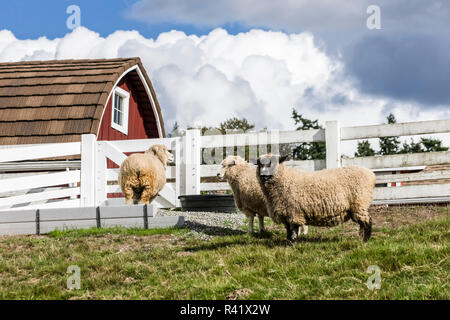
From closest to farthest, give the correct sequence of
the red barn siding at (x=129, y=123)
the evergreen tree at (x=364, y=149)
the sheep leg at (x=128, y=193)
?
1. the sheep leg at (x=128, y=193)
2. the red barn siding at (x=129, y=123)
3. the evergreen tree at (x=364, y=149)

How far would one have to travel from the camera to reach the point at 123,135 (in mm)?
17219

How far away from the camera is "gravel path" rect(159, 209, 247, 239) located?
7809 millimetres

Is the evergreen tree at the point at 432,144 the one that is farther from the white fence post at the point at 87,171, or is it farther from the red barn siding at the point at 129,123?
the white fence post at the point at 87,171

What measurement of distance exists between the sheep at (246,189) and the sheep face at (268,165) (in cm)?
81

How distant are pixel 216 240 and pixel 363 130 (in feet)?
16.5

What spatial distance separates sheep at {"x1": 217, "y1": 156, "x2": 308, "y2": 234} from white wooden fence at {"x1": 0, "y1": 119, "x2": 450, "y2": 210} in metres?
2.97

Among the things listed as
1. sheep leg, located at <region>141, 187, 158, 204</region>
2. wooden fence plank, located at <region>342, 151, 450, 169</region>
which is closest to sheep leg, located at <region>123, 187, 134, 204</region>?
sheep leg, located at <region>141, 187, 158, 204</region>

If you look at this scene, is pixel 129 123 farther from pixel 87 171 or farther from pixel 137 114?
pixel 87 171

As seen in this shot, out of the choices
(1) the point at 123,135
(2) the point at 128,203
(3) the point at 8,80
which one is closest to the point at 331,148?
(2) the point at 128,203

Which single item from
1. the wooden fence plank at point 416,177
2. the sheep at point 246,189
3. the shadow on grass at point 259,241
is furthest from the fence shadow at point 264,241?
the wooden fence plank at point 416,177

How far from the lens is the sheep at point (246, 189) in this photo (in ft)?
24.4

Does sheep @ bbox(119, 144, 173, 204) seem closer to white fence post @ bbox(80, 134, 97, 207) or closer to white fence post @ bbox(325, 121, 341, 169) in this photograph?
white fence post @ bbox(80, 134, 97, 207)

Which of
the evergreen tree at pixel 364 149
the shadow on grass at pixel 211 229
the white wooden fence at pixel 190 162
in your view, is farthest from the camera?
the evergreen tree at pixel 364 149
